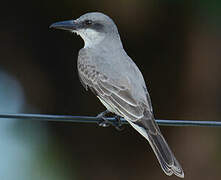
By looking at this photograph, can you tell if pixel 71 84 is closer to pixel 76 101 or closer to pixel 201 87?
pixel 76 101

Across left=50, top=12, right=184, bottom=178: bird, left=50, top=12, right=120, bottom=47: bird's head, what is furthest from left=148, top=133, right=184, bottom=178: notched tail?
left=50, top=12, right=120, bottom=47: bird's head

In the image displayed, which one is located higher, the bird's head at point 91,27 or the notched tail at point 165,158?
the bird's head at point 91,27

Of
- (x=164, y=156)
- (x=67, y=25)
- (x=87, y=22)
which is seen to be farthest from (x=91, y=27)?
(x=164, y=156)

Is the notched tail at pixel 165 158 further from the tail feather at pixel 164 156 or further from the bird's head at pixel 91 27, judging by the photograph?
the bird's head at pixel 91 27

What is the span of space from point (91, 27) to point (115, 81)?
38.5 inches

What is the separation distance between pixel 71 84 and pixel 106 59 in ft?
7.52

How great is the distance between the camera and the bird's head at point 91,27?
7293 millimetres

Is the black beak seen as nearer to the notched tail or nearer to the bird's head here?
the bird's head

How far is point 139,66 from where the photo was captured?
8.80 metres

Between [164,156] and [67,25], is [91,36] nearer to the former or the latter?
[67,25]

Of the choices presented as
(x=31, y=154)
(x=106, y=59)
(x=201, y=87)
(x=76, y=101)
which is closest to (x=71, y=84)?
(x=76, y=101)

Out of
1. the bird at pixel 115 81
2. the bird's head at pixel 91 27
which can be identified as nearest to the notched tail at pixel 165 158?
the bird at pixel 115 81

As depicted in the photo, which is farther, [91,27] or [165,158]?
[91,27]

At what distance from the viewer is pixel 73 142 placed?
8.91 meters
